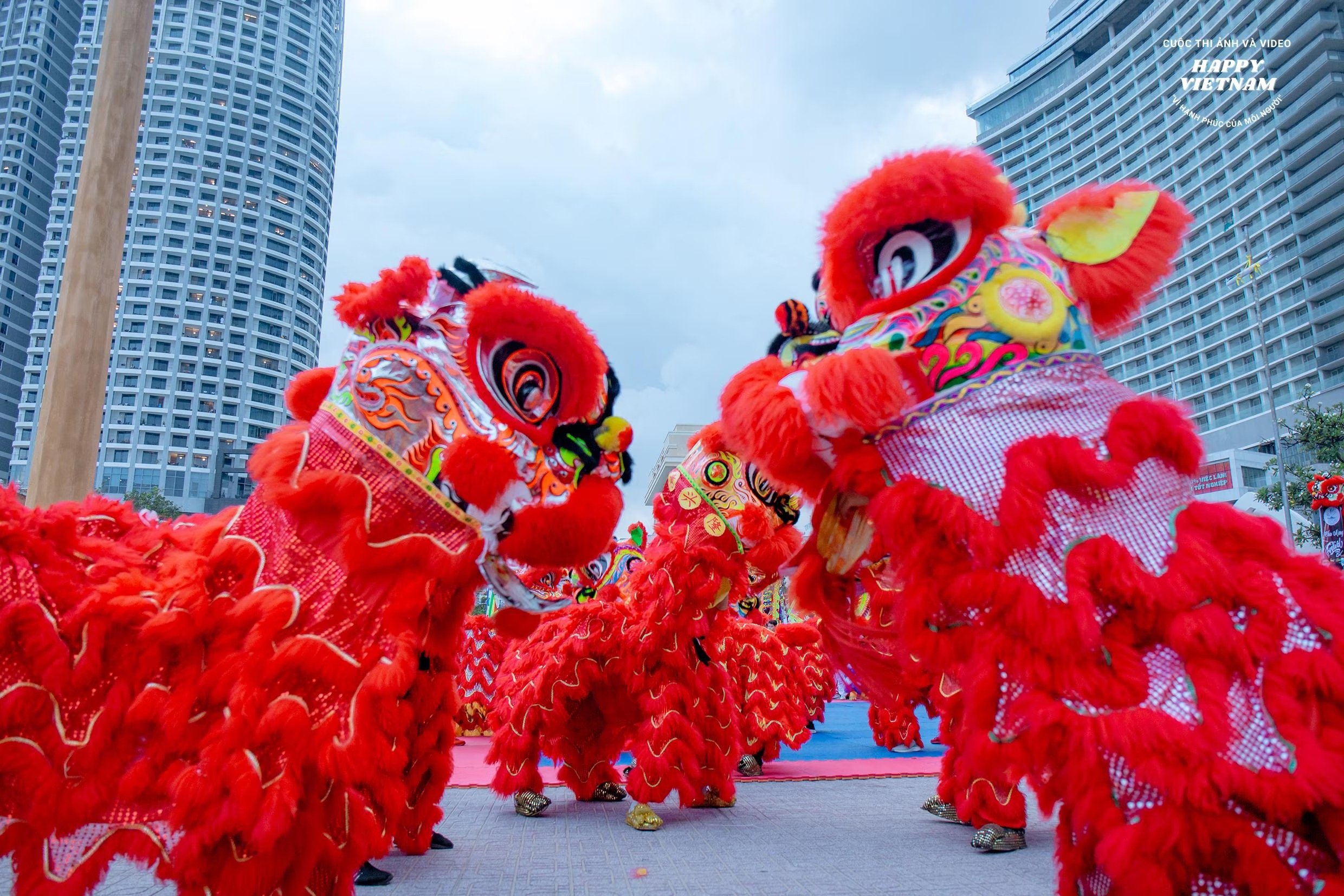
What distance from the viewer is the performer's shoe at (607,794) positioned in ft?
14.4

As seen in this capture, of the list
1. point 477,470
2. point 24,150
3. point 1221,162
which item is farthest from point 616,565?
point 1221,162

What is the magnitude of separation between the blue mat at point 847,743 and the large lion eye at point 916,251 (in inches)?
177

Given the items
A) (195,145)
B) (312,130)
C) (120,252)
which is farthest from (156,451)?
(120,252)

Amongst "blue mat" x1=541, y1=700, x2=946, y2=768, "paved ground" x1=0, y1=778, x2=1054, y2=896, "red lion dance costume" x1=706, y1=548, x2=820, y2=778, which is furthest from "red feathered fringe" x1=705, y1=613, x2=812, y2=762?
"paved ground" x1=0, y1=778, x2=1054, y2=896

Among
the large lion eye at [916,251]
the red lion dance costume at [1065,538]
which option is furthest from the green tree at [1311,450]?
the large lion eye at [916,251]

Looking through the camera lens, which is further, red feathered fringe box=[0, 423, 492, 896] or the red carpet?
the red carpet

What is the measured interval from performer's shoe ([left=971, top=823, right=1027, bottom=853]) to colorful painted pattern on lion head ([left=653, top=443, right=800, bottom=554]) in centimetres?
162

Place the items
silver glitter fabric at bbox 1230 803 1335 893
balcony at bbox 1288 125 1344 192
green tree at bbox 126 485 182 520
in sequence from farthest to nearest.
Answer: balcony at bbox 1288 125 1344 192, green tree at bbox 126 485 182 520, silver glitter fabric at bbox 1230 803 1335 893

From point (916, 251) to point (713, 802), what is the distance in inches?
Result: 145

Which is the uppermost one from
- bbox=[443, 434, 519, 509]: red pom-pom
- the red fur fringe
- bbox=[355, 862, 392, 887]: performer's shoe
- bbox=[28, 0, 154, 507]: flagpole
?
bbox=[28, 0, 154, 507]: flagpole

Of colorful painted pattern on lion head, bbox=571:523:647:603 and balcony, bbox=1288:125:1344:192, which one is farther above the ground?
balcony, bbox=1288:125:1344:192

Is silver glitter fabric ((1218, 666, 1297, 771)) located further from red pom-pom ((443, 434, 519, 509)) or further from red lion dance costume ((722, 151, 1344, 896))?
red pom-pom ((443, 434, 519, 509))

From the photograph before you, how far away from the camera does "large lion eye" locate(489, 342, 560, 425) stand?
1711mm

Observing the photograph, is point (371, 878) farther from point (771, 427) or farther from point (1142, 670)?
point (1142, 670)
